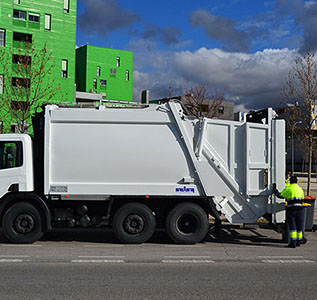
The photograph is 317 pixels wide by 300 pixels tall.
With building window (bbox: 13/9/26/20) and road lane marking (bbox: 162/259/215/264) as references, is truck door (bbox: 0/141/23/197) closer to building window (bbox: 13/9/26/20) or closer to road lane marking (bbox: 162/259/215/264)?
road lane marking (bbox: 162/259/215/264)

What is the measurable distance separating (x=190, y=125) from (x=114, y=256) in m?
3.14

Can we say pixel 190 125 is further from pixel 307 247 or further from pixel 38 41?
pixel 38 41

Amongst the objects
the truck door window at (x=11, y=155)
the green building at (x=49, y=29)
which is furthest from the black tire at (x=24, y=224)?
the green building at (x=49, y=29)

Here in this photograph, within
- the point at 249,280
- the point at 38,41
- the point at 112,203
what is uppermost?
the point at 38,41

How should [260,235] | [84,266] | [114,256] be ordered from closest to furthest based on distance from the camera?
[84,266] < [114,256] < [260,235]

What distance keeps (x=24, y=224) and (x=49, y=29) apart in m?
32.0

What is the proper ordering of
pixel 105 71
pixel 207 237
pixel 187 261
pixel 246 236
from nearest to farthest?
pixel 187 261
pixel 207 237
pixel 246 236
pixel 105 71

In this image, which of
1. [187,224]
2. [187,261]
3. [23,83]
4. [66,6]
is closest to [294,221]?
[187,224]

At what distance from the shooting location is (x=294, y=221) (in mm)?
9352

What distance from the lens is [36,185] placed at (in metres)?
9.49

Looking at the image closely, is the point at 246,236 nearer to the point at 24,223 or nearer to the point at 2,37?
the point at 24,223

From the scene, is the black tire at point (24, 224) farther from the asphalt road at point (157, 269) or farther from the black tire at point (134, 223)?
the black tire at point (134, 223)

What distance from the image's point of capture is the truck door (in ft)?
30.6

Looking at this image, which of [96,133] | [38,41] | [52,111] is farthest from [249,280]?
[38,41]
